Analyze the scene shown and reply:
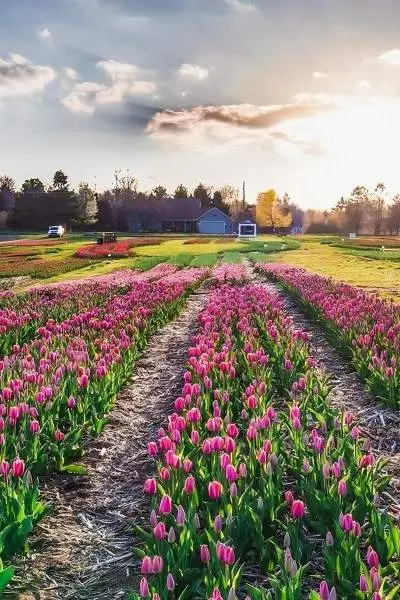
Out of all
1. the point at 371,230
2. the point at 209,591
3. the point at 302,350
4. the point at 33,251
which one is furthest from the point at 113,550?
the point at 371,230

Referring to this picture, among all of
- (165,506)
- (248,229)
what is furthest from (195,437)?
(248,229)

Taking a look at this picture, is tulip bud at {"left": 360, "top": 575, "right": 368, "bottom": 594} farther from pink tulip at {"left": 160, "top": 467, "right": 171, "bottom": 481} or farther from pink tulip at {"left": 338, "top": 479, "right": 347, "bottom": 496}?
pink tulip at {"left": 160, "top": 467, "right": 171, "bottom": 481}

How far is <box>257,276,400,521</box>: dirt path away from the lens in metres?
5.50

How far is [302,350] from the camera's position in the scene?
845 centimetres

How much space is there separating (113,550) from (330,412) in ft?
9.08

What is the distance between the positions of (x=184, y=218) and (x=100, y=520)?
4251 inches

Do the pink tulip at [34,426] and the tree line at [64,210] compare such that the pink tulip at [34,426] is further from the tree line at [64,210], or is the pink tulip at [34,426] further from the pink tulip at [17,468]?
the tree line at [64,210]

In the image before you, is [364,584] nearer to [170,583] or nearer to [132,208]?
[170,583]

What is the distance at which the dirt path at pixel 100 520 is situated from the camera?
391 centimetres

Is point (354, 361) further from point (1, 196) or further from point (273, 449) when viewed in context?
point (1, 196)

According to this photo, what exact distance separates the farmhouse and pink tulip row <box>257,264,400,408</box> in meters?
93.3

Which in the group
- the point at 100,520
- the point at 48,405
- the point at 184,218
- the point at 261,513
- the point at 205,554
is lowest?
the point at 100,520

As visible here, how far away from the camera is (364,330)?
980 centimetres

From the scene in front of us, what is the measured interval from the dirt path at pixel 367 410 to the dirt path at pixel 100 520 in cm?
200
